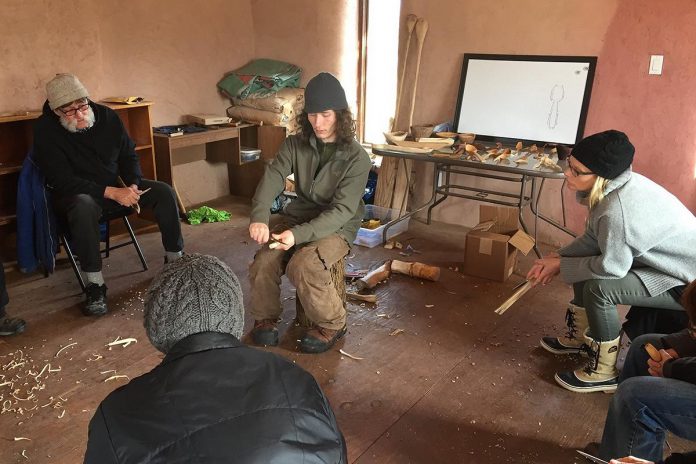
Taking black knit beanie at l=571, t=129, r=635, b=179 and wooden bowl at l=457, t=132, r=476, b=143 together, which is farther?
wooden bowl at l=457, t=132, r=476, b=143

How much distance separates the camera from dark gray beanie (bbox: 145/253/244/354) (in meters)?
1.17

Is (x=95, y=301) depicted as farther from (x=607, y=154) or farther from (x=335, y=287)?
(x=607, y=154)

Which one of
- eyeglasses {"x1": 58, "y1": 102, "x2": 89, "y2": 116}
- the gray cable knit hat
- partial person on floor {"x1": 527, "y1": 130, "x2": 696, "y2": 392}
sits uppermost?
the gray cable knit hat

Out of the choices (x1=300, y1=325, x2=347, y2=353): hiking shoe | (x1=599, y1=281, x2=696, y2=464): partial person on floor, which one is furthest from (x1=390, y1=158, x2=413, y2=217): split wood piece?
(x1=599, y1=281, x2=696, y2=464): partial person on floor

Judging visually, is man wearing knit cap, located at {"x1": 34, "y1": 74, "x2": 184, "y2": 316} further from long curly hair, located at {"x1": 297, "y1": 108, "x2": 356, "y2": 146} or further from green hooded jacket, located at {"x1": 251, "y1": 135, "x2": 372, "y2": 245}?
long curly hair, located at {"x1": 297, "y1": 108, "x2": 356, "y2": 146}

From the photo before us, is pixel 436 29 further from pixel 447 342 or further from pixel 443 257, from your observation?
pixel 447 342

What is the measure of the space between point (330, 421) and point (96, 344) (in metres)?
2.15

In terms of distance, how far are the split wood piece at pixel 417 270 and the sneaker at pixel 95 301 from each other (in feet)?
5.70

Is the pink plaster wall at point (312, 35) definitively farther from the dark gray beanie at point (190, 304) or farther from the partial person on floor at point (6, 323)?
the dark gray beanie at point (190, 304)

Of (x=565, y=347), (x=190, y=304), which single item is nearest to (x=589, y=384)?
(x=565, y=347)

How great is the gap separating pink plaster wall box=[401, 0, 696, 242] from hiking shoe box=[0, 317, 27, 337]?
11.3 feet

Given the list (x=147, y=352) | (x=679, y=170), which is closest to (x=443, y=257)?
(x=679, y=170)

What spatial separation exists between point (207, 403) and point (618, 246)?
72.6 inches

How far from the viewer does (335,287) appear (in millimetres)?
2975
